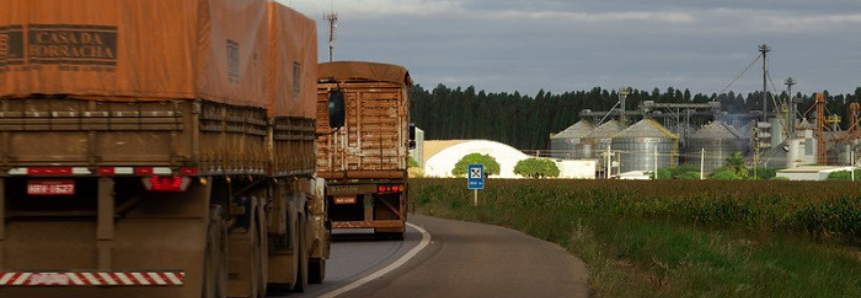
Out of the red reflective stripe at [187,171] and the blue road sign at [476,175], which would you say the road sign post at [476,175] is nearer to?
the blue road sign at [476,175]

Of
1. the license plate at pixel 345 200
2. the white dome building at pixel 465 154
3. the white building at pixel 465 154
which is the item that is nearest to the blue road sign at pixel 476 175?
the license plate at pixel 345 200

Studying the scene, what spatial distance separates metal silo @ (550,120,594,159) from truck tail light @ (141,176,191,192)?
571 feet

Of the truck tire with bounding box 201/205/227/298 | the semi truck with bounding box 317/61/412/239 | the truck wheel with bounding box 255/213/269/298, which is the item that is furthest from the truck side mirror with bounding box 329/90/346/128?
the semi truck with bounding box 317/61/412/239

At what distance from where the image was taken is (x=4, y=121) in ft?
39.3

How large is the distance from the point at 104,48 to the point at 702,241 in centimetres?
1694

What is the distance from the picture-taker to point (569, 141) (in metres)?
189

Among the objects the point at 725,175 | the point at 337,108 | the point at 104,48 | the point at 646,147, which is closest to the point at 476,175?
the point at 337,108

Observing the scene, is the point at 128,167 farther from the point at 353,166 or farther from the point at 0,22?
the point at 353,166

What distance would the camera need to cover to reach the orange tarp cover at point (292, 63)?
53.7 ft

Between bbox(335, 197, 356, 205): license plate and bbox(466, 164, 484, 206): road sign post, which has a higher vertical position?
bbox(466, 164, 484, 206): road sign post

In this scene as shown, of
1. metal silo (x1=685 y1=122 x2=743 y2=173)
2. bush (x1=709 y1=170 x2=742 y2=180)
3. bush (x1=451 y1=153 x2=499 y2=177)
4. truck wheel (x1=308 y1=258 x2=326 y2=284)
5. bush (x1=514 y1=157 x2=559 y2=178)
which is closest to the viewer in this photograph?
truck wheel (x1=308 y1=258 x2=326 y2=284)

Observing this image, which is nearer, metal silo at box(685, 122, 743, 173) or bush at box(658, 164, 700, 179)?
bush at box(658, 164, 700, 179)

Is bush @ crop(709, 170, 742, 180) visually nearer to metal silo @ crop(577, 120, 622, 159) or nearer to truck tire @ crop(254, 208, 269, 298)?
metal silo @ crop(577, 120, 622, 159)

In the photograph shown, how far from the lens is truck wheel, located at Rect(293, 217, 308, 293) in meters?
17.7
